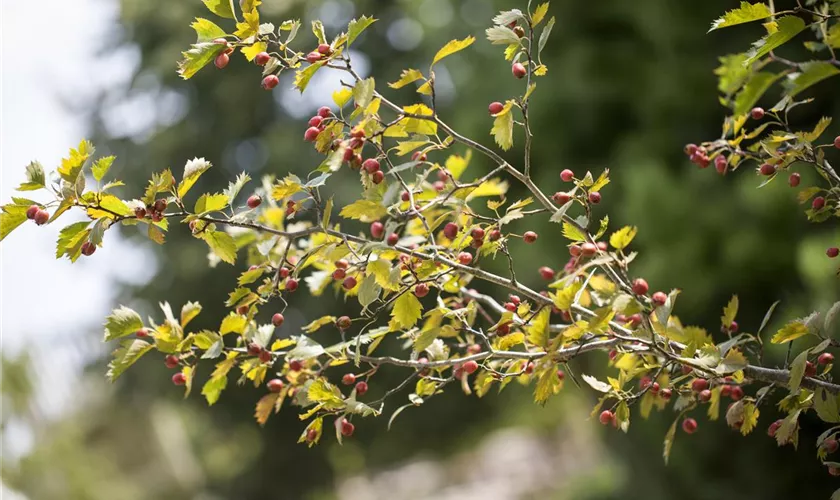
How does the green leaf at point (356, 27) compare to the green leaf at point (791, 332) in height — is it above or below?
above

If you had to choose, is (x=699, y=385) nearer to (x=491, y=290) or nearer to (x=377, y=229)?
(x=377, y=229)

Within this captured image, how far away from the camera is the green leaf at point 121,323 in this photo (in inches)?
54.6

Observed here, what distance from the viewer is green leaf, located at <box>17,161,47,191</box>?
1.23 meters

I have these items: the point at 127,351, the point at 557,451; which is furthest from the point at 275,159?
the point at 557,451

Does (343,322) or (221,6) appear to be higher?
(221,6)

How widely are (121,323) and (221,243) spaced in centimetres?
23

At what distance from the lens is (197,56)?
1.30 metres

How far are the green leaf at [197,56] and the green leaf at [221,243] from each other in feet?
0.84

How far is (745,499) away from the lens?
4.41m

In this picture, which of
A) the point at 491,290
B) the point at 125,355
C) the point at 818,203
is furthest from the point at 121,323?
the point at 491,290

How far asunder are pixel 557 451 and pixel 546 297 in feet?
50.2

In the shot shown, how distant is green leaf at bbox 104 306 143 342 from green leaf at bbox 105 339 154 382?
22 mm

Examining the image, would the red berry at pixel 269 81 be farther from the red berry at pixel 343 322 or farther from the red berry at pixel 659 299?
the red berry at pixel 659 299

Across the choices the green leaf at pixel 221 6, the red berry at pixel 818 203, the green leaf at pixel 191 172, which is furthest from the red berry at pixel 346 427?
the red berry at pixel 818 203
